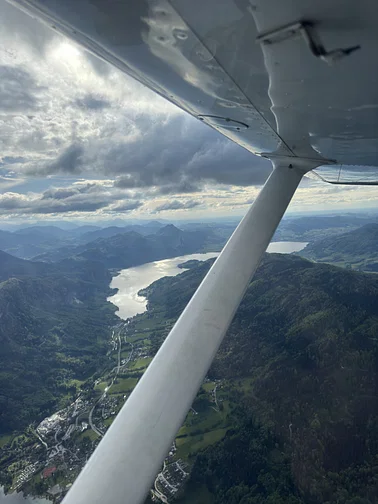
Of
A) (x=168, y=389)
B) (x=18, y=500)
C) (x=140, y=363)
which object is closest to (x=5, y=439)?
(x=18, y=500)

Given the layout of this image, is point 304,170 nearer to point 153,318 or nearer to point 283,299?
point 283,299

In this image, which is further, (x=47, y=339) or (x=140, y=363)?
(x=47, y=339)

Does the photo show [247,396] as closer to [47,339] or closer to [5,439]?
[5,439]

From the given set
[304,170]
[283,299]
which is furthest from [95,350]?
[304,170]

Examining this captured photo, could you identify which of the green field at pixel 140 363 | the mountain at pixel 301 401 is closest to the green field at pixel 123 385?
the green field at pixel 140 363

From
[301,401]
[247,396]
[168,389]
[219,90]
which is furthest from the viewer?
[247,396]

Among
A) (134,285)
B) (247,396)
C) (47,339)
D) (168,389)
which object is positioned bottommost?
(47,339)

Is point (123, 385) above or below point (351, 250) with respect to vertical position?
below

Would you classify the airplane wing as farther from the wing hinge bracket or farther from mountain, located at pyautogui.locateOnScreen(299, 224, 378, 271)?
mountain, located at pyautogui.locateOnScreen(299, 224, 378, 271)
